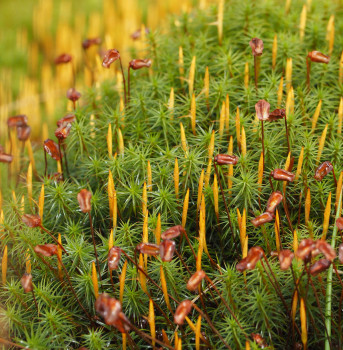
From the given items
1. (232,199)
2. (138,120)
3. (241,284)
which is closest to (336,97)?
(232,199)

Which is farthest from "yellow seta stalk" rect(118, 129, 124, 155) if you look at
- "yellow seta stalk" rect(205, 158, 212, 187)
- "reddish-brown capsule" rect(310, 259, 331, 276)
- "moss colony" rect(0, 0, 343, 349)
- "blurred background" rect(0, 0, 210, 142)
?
"blurred background" rect(0, 0, 210, 142)

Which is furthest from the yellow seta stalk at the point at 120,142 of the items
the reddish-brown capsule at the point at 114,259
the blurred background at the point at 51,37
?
the blurred background at the point at 51,37

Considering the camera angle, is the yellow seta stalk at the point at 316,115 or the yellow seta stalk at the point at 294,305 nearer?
the yellow seta stalk at the point at 294,305

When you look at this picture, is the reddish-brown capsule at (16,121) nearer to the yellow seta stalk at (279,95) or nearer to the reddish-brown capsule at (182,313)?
the yellow seta stalk at (279,95)

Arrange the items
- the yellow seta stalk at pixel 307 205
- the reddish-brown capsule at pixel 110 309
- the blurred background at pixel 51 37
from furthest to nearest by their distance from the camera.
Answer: the blurred background at pixel 51 37 → the yellow seta stalk at pixel 307 205 → the reddish-brown capsule at pixel 110 309

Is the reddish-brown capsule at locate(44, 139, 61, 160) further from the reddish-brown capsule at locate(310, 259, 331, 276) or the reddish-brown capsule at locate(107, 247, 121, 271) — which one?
the reddish-brown capsule at locate(310, 259, 331, 276)

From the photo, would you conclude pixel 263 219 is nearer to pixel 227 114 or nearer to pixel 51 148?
pixel 227 114

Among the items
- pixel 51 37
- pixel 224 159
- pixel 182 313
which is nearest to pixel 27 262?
pixel 182 313

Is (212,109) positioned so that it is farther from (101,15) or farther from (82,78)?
(101,15)
